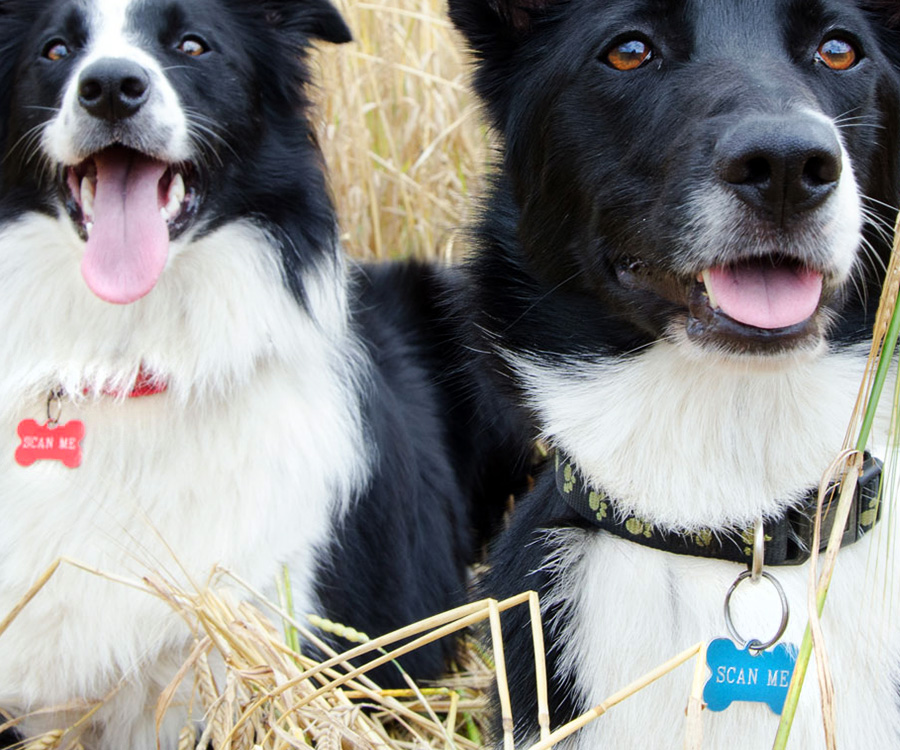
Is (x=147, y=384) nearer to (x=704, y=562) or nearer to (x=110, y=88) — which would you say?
(x=110, y=88)

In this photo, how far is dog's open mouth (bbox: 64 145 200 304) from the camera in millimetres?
2721

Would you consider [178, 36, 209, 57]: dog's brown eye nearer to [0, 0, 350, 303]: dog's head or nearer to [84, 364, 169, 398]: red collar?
[0, 0, 350, 303]: dog's head

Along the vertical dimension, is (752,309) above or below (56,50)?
below

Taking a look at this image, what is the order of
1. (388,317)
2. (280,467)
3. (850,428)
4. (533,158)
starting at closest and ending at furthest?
(850,428)
(533,158)
(280,467)
(388,317)

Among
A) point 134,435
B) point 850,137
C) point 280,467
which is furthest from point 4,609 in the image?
point 850,137

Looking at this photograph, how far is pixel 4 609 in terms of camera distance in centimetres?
271

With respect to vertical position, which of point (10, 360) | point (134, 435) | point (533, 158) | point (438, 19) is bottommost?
point (134, 435)

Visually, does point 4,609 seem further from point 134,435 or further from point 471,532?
point 471,532

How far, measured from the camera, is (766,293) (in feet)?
6.28

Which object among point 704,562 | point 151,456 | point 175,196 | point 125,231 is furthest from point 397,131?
point 704,562

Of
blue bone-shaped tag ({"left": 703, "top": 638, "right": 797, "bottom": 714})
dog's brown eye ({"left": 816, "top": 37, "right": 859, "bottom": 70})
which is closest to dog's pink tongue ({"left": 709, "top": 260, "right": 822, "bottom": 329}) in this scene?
dog's brown eye ({"left": 816, "top": 37, "right": 859, "bottom": 70})

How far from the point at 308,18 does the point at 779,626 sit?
2.25 m

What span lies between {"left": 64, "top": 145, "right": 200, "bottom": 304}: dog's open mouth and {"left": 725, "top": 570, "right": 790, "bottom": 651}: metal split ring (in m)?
1.52

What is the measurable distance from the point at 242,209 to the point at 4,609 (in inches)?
45.6
